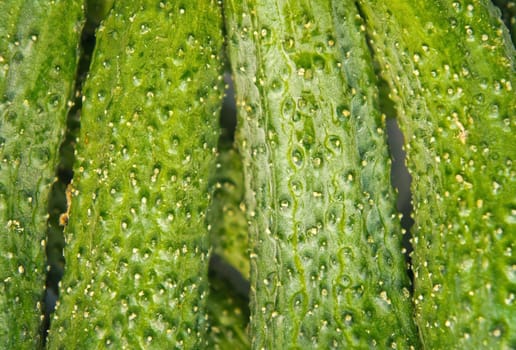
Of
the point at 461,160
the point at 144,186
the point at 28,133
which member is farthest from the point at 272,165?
the point at 28,133

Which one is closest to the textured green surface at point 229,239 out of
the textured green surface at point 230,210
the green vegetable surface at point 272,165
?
the textured green surface at point 230,210

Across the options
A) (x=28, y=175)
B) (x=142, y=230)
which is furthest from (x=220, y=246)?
(x=28, y=175)

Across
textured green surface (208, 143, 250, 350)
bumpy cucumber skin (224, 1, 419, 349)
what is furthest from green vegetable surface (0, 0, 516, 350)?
textured green surface (208, 143, 250, 350)

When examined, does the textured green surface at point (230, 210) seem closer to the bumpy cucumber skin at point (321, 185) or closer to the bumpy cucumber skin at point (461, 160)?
the bumpy cucumber skin at point (321, 185)

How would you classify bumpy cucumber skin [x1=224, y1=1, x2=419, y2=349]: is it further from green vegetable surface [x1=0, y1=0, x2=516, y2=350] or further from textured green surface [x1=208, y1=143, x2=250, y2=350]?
textured green surface [x1=208, y1=143, x2=250, y2=350]

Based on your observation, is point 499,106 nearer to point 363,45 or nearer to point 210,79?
point 363,45

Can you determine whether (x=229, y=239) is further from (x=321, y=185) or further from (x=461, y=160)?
(x=461, y=160)
